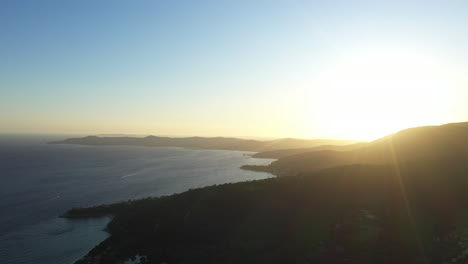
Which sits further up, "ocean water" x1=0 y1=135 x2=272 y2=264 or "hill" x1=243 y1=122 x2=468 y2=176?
"hill" x1=243 y1=122 x2=468 y2=176

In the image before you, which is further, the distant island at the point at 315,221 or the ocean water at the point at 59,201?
the ocean water at the point at 59,201

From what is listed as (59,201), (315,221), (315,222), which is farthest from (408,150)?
(59,201)

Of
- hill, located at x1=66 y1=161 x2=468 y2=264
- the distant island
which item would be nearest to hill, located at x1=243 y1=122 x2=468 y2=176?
the distant island

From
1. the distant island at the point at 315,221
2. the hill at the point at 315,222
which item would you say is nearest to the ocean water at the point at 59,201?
the distant island at the point at 315,221

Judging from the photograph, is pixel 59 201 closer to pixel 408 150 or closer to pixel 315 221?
pixel 315 221

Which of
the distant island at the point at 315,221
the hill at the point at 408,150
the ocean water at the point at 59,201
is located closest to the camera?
the distant island at the point at 315,221

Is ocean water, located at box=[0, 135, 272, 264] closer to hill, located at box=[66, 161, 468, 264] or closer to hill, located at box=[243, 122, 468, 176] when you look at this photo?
hill, located at box=[66, 161, 468, 264]

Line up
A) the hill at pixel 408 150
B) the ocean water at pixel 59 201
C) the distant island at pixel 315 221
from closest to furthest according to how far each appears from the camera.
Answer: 1. the distant island at pixel 315 221
2. the ocean water at pixel 59 201
3. the hill at pixel 408 150

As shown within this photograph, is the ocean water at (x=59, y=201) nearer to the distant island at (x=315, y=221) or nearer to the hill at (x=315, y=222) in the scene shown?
the distant island at (x=315, y=221)

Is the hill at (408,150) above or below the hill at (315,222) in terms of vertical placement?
above
